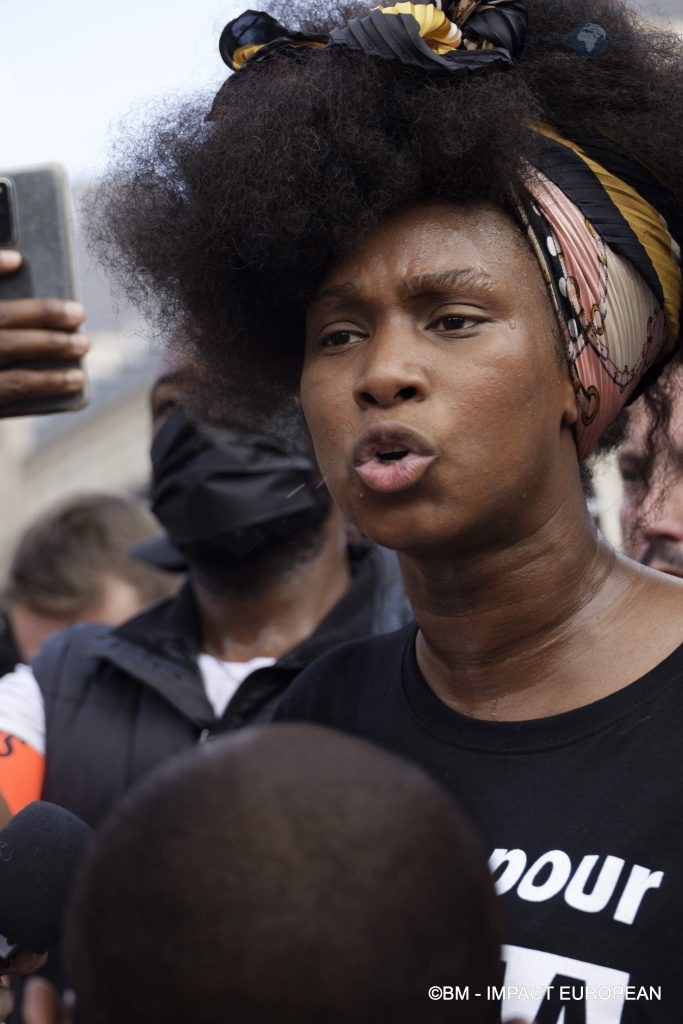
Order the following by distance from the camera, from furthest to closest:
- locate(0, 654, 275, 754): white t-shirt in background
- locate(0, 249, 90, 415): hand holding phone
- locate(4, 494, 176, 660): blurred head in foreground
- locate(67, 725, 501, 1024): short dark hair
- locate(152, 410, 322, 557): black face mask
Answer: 1. locate(4, 494, 176, 660): blurred head in foreground
2. locate(152, 410, 322, 557): black face mask
3. locate(0, 654, 275, 754): white t-shirt in background
4. locate(0, 249, 90, 415): hand holding phone
5. locate(67, 725, 501, 1024): short dark hair

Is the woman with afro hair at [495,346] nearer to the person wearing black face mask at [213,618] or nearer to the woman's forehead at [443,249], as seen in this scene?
the woman's forehead at [443,249]

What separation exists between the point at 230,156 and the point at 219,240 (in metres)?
0.16

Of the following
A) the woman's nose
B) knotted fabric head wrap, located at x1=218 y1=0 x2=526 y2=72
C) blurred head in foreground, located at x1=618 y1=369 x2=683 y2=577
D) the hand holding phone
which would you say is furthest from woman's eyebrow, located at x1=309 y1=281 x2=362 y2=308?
blurred head in foreground, located at x1=618 y1=369 x2=683 y2=577

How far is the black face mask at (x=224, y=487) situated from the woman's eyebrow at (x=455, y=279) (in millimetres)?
1952

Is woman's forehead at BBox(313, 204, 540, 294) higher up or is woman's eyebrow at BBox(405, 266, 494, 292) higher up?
woman's forehead at BBox(313, 204, 540, 294)

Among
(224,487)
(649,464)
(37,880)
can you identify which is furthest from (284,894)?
Answer: (224,487)

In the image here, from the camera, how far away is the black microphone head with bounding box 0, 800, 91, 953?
2.19 metres

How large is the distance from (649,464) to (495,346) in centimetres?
84

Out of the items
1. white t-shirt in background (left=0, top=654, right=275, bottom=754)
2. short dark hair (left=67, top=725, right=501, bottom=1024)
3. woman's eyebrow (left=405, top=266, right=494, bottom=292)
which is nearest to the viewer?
short dark hair (left=67, top=725, right=501, bottom=1024)

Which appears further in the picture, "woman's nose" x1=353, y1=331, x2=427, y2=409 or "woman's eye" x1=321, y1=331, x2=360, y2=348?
"woman's eye" x1=321, y1=331, x2=360, y2=348

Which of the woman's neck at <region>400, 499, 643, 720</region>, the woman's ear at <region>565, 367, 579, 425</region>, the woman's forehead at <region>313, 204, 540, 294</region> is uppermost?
the woman's forehead at <region>313, 204, 540, 294</region>

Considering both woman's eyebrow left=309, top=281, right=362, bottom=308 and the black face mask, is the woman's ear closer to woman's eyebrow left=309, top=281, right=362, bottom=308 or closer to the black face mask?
woman's eyebrow left=309, top=281, right=362, bottom=308

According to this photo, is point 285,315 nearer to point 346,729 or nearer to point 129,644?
point 346,729

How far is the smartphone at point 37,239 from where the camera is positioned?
108 inches
